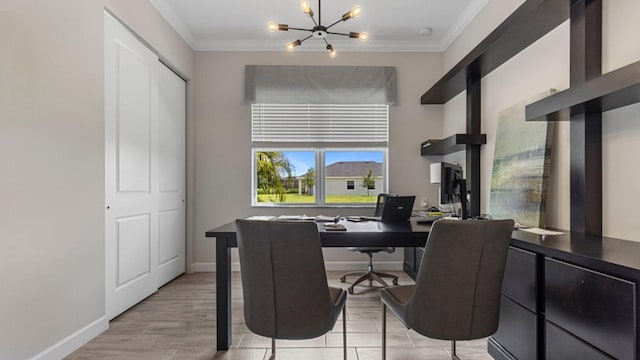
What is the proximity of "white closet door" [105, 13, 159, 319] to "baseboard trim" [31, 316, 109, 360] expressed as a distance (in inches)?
6.4

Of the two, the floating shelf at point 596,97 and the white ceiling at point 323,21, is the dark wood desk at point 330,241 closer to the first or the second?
the floating shelf at point 596,97

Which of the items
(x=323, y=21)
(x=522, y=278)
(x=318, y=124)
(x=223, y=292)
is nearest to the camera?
(x=522, y=278)

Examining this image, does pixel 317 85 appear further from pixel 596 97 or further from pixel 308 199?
pixel 596 97

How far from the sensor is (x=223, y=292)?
A: 7.00 feet

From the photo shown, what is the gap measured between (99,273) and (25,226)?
73 centimetres

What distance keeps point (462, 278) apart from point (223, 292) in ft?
4.73

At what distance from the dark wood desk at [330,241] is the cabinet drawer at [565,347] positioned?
0.73 metres

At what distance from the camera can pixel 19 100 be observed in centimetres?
177

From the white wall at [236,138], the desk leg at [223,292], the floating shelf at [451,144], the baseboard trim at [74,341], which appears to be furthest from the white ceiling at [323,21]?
the baseboard trim at [74,341]

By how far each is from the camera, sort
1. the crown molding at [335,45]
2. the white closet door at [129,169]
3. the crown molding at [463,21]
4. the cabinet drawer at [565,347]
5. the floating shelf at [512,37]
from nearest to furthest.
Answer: the cabinet drawer at [565,347]
the floating shelf at [512,37]
the white closet door at [129,169]
the crown molding at [463,21]
the crown molding at [335,45]

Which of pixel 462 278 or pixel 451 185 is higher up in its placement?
pixel 451 185

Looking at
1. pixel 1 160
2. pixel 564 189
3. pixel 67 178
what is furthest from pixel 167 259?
pixel 564 189

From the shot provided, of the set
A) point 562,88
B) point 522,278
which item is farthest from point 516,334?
point 562,88

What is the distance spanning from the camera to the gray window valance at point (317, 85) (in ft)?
13.5
